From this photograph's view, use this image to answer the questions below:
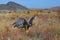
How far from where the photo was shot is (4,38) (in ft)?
23.7

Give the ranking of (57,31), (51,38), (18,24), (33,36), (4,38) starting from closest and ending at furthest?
(4,38)
(51,38)
(33,36)
(57,31)
(18,24)

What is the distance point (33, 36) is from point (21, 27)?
175cm

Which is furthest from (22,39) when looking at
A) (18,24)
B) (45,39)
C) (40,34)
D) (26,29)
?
(18,24)

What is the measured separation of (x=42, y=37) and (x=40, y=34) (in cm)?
45

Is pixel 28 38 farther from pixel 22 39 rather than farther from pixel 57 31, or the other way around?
pixel 57 31

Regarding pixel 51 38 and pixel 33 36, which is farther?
pixel 33 36

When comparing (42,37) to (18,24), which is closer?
(42,37)

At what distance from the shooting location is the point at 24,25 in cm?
1030

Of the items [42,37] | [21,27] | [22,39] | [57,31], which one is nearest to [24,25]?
[21,27]

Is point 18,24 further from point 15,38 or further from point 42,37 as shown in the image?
point 15,38

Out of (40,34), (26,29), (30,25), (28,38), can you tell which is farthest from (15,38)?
(30,25)

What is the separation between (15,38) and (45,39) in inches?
41.5

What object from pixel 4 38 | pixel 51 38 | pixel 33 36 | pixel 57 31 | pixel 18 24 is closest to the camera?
pixel 4 38

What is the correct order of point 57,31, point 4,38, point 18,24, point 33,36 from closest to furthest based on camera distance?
1. point 4,38
2. point 33,36
3. point 57,31
4. point 18,24
